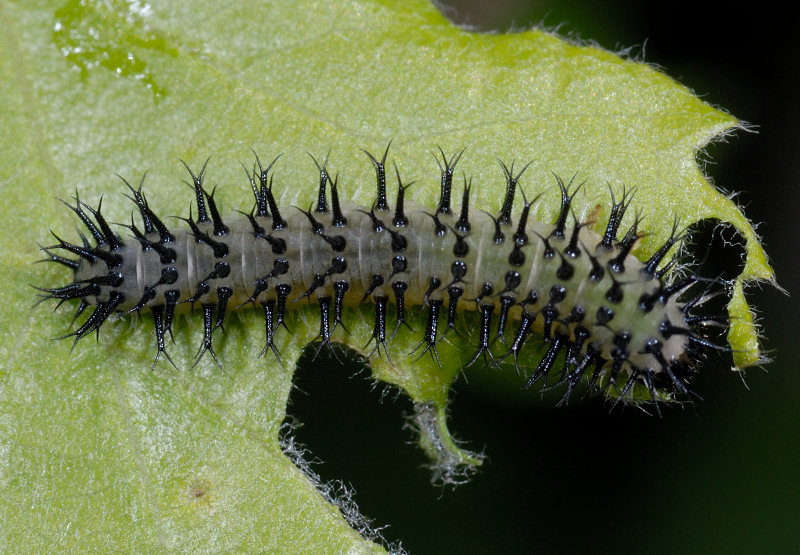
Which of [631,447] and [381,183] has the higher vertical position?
[381,183]

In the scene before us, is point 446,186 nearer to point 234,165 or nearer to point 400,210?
point 400,210

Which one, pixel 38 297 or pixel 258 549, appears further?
pixel 38 297

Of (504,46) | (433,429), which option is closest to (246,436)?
(433,429)

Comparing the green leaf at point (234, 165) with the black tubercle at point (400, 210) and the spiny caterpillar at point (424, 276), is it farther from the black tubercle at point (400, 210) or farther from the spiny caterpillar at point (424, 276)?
the black tubercle at point (400, 210)

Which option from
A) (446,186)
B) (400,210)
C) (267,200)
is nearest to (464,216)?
(446,186)

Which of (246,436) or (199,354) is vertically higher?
(199,354)

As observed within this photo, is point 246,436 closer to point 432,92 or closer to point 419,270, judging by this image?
point 419,270

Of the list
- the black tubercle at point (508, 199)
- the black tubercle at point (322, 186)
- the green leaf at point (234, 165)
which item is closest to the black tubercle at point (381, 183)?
the green leaf at point (234, 165)
